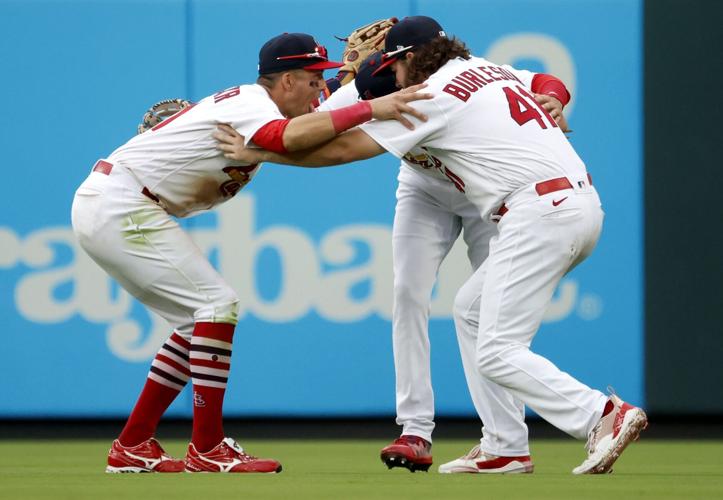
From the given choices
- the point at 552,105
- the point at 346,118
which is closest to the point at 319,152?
the point at 346,118

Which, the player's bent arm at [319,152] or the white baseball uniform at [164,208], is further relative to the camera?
the white baseball uniform at [164,208]

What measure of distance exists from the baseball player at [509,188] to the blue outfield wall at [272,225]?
10.3 ft

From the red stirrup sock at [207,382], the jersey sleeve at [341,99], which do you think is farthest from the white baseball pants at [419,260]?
the red stirrup sock at [207,382]

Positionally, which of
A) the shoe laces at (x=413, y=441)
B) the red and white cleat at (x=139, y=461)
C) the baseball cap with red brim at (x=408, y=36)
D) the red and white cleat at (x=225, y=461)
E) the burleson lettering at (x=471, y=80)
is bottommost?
the shoe laces at (x=413, y=441)

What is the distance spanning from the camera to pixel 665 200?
8836 mm

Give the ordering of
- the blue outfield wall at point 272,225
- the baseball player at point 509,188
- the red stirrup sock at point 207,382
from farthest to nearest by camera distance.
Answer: the blue outfield wall at point 272,225 → the red stirrup sock at point 207,382 → the baseball player at point 509,188

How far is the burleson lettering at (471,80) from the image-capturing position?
5387 millimetres

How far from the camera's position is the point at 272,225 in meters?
8.77

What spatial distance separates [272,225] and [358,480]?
12.2 ft

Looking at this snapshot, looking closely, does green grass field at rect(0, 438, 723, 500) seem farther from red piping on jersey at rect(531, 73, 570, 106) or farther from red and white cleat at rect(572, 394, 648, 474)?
red piping on jersey at rect(531, 73, 570, 106)

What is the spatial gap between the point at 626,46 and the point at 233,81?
8.21 feet

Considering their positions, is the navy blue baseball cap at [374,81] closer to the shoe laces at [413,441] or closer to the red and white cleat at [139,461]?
the shoe laces at [413,441]

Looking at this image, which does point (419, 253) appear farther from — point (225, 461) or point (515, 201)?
point (225, 461)

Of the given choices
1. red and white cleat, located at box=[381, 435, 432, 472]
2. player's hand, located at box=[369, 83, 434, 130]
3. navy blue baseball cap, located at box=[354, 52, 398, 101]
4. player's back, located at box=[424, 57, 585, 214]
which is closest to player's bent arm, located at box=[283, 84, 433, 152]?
player's hand, located at box=[369, 83, 434, 130]
